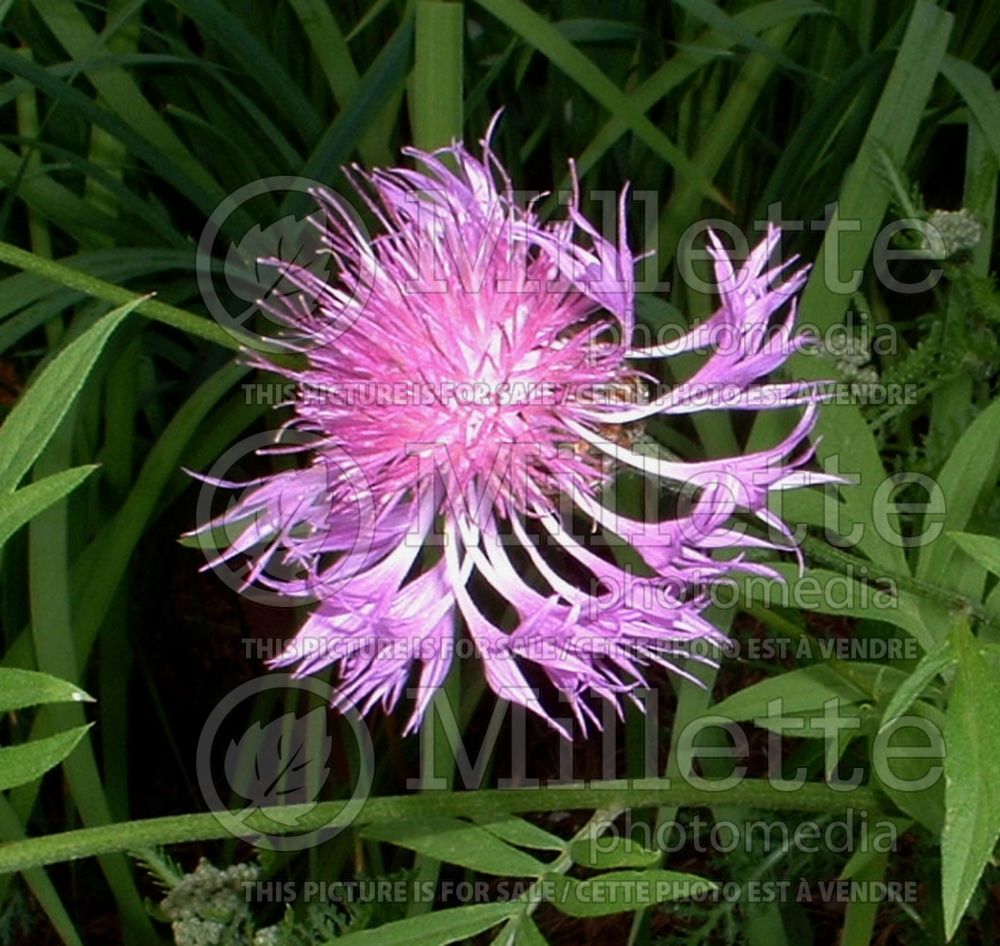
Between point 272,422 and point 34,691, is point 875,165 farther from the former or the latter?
point 34,691

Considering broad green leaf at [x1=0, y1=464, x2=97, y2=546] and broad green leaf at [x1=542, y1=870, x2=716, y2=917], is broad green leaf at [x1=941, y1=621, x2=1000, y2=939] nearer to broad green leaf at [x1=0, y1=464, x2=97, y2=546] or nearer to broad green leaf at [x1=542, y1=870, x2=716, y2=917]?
broad green leaf at [x1=542, y1=870, x2=716, y2=917]

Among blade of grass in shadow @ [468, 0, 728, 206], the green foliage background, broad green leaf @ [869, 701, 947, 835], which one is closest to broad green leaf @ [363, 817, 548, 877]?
the green foliage background

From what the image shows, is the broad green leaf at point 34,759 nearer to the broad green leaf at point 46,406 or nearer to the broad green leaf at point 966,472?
the broad green leaf at point 46,406

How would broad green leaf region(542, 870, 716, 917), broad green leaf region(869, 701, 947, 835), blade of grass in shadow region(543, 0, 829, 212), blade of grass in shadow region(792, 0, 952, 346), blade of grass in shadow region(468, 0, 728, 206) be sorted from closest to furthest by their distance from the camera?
broad green leaf region(542, 870, 716, 917) < broad green leaf region(869, 701, 947, 835) < blade of grass in shadow region(792, 0, 952, 346) < blade of grass in shadow region(468, 0, 728, 206) < blade of grass in shadow region(543, 0, 829, 212)

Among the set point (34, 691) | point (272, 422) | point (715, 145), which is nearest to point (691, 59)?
point (715, 145)

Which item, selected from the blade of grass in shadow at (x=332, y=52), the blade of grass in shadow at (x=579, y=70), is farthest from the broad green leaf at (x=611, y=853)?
the blade of grass in shadow at (x=332, y=52)
